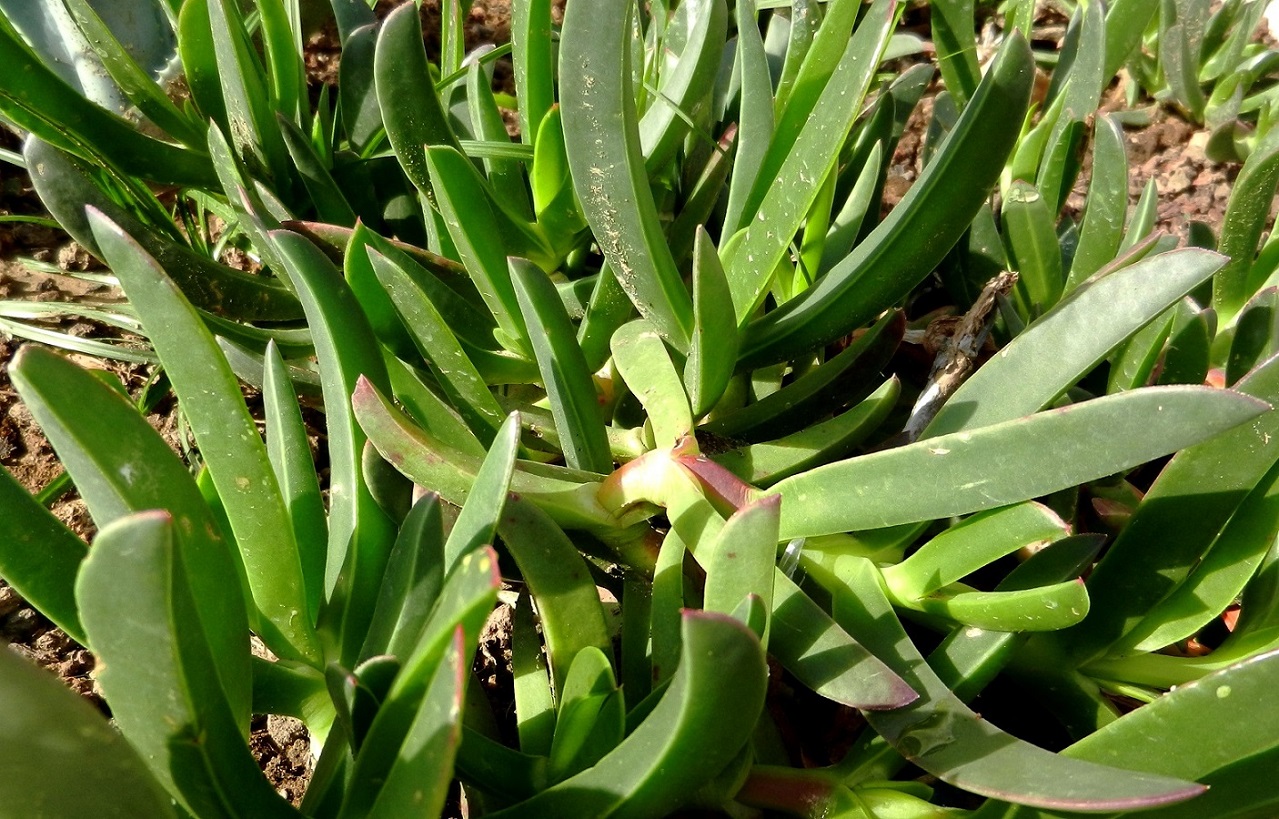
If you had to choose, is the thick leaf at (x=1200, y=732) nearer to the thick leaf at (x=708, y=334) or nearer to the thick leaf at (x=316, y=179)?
the thick leaf at (x=708, y=334)

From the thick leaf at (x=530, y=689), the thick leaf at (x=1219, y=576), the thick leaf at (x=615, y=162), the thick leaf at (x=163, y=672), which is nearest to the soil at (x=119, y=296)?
the thick leaf at (x=163, y=672)

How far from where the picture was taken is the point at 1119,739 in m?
0.62

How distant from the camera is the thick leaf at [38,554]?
555 millimetres

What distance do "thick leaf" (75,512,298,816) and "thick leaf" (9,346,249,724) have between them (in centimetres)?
2

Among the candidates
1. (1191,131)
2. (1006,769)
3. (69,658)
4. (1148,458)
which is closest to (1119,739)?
(1006,769)

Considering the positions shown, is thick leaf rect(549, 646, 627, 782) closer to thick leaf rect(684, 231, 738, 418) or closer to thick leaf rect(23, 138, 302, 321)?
thick leaf rect(684, 231, 738, 418)

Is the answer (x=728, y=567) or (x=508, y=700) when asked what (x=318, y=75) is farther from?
(x=728, y=567)

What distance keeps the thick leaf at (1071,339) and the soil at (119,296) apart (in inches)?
13.3

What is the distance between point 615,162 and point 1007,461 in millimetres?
370

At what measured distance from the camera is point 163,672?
45 centimetres

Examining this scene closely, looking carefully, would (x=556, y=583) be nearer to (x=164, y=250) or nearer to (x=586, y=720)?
(x=586, y=720)

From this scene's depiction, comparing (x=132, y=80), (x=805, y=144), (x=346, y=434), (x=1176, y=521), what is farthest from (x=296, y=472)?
(x=1176, y=521)

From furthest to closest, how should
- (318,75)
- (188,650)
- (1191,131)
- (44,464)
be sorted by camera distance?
(1191,131), (318,75), (44,464), (188,650)

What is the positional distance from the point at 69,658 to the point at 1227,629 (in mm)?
1177
